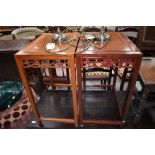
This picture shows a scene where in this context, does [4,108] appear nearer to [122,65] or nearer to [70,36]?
[70,36]

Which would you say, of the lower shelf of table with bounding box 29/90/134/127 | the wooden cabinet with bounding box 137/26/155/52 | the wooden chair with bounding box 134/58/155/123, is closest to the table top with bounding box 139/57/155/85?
the wooden chair with bounding box 134/58/155/123

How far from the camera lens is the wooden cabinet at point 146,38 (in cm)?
189

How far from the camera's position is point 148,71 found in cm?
130

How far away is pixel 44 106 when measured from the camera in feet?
5.04

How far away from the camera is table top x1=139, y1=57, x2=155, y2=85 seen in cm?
119

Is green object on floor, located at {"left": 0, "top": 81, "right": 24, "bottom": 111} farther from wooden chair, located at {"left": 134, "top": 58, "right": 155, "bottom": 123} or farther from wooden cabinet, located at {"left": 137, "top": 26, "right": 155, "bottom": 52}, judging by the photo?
wooden cabinet, located at {"left": 137, "top": 26, "right": 155, "bottom": 52}

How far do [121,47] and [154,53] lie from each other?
1.51 metres

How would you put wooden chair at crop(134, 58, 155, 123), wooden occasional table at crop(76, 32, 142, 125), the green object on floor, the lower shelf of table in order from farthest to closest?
the green object on floor, the lower shelf of table, wooden chair at crop(134, 58, 155, 123), wooden occasional table at crop(76, 32, 142, 125)

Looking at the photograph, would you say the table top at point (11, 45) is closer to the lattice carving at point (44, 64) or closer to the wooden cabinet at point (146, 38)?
the lattice carving at point (44, 64)

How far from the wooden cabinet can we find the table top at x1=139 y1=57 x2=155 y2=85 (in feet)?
2.02

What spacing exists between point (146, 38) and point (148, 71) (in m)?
0.86

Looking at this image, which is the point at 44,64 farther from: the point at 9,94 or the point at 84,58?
the point at 9,94

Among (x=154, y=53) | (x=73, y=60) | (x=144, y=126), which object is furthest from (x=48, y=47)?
(x=154, y=53)

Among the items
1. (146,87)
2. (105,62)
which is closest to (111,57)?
(105,62)
